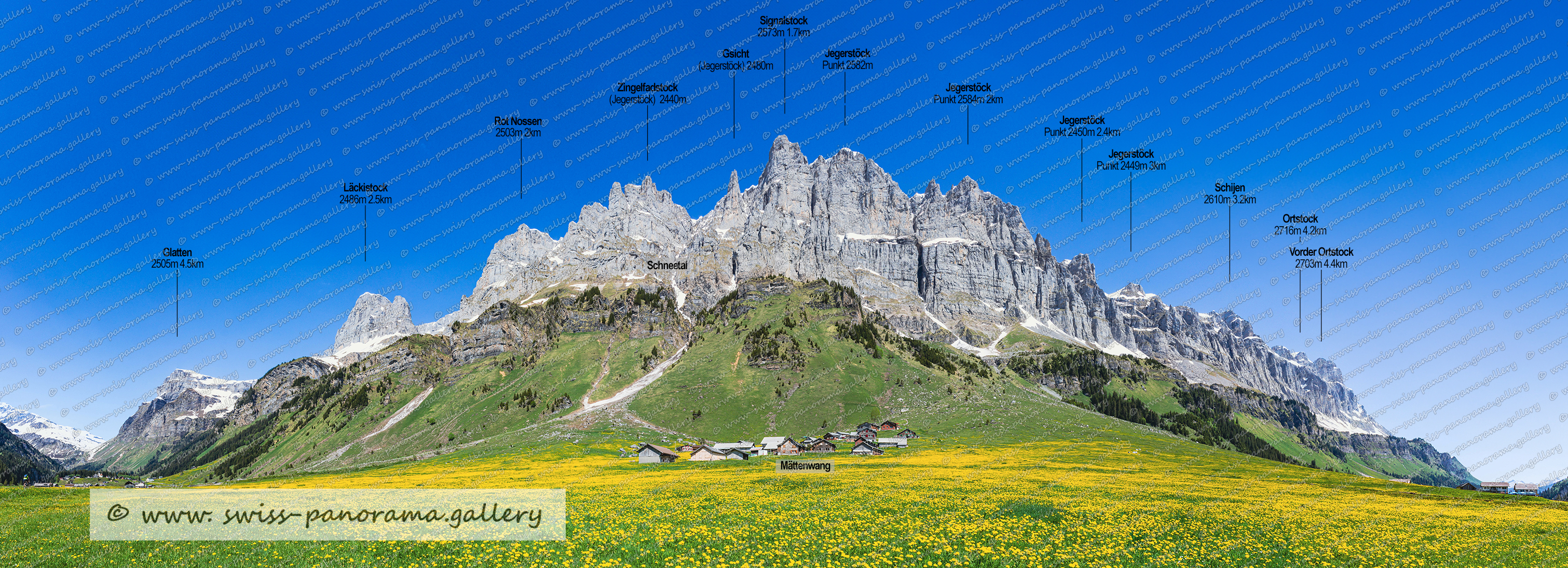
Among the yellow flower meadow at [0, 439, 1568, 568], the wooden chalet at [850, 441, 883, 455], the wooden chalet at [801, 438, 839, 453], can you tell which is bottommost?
the wooden chalet at [801, 438, 839, 453]

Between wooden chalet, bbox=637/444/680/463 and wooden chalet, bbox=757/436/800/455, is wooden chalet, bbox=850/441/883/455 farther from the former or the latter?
wooden chalet, bbox=637/444/680/463

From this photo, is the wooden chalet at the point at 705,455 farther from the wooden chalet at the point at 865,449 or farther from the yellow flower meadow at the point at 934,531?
the yellow flower meadow at the point at 934,531

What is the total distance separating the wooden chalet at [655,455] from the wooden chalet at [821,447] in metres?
37.7

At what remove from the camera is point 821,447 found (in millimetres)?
176125

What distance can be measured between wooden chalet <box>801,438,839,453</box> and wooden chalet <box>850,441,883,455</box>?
9.94m

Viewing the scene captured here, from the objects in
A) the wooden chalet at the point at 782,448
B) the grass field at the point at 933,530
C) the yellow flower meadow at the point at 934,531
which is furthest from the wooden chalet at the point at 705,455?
the yellow flower meadow at the point at 934,531

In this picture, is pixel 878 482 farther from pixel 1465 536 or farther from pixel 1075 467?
pixel 1075 467

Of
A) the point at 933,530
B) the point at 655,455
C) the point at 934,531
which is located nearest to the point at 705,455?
the point at 655,455

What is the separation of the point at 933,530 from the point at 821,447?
475 feet

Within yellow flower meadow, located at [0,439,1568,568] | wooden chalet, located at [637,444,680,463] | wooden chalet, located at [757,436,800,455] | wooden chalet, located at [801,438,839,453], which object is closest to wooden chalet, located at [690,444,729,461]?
wooden chalet, located at [637,444,680,463]

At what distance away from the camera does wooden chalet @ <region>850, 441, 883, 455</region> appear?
160000 millimetres

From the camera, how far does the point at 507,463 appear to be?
167500 millimetres

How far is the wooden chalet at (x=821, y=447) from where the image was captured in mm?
173500

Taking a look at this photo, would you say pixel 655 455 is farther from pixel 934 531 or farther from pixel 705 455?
pixel 934 531
